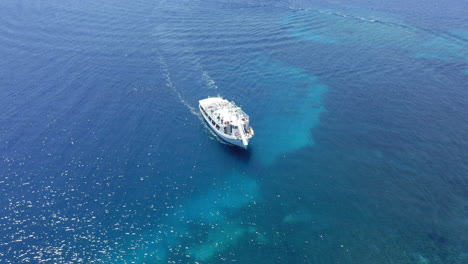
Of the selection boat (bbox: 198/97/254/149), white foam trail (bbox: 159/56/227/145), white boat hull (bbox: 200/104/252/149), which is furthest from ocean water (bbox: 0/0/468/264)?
boat (bbox: 198/97/254/149)

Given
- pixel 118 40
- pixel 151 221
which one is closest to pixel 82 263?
pixel 151 221

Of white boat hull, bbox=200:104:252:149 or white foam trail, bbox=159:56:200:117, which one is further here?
white foam trail, bbox=159:56:200:117

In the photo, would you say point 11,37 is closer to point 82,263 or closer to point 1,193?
point 1,193

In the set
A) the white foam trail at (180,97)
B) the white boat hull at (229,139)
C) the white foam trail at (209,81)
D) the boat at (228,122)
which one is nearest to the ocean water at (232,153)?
the white foam trail at (209,81)

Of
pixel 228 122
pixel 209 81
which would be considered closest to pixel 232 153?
pixel 228 122

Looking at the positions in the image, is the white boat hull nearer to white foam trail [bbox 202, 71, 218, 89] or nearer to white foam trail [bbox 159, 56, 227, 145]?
white foam trail [bbox 159, 56, 227, 145]

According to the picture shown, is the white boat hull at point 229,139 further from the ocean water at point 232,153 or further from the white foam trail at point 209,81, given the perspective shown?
the white foam trail at point 209,81
